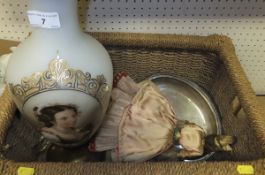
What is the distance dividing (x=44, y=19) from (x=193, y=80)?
20.1 inches

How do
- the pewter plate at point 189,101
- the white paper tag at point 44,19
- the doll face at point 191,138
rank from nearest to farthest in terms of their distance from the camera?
the white paper tag at point 44,19 < the doll face at point 191,138 < the pewter plate at point 189,101

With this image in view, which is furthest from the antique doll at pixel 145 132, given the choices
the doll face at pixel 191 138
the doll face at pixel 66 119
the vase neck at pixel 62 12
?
the vase neck at pixel 62 12

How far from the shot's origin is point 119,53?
860 millimetres

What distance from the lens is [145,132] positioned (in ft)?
2.19

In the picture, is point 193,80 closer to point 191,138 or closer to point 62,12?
point 191,138

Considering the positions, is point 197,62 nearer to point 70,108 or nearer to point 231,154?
point 231,154

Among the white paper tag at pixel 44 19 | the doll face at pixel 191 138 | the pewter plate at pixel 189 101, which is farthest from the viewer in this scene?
the pewter plate at pixel 189 101

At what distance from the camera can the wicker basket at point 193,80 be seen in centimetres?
53

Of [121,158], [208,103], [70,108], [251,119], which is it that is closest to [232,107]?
[208,103]

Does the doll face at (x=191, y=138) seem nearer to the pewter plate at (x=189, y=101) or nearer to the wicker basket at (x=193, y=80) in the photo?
the wicker basket at (x=193, y=80)

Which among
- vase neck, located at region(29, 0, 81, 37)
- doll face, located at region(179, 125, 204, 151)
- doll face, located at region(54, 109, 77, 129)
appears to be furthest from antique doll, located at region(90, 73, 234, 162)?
vase neck, located at region(29, 0, 81, 37)

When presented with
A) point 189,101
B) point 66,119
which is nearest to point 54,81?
point 66,119

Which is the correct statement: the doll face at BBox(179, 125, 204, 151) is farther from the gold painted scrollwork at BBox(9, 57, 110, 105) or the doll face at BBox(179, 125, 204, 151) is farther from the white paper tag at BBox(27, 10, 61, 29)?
the white paper tag at BBox(27, 10, 61, 29)

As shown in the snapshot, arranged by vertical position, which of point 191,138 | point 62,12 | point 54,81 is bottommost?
point 191,138
